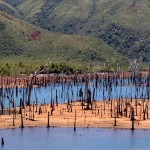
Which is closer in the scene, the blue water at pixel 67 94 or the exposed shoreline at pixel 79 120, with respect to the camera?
the exposed shoreline at pixel 79 120

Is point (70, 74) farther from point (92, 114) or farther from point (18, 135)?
point (18, 135)

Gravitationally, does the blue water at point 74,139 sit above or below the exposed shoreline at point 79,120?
below

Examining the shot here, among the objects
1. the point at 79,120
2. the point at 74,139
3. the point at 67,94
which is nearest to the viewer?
the point at 74,139

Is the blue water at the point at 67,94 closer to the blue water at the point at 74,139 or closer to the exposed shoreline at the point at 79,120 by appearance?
the exposed shoreline at the point at 79,120

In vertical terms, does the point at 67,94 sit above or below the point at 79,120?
above

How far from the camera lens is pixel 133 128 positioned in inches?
2562

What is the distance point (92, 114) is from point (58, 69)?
9774cm

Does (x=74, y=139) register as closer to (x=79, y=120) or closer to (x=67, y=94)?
(x=79, y=120)

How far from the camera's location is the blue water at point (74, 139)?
55719mm

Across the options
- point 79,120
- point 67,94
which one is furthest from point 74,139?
point 67,94

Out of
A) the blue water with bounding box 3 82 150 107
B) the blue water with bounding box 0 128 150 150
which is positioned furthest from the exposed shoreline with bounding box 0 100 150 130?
the blue water with bounding box 3 82 150 107

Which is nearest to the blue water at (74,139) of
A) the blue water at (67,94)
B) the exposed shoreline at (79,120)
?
the exposed shoreline at (79,120)

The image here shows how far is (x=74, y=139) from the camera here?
5978cm

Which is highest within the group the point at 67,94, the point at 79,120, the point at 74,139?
the point at 67,94
